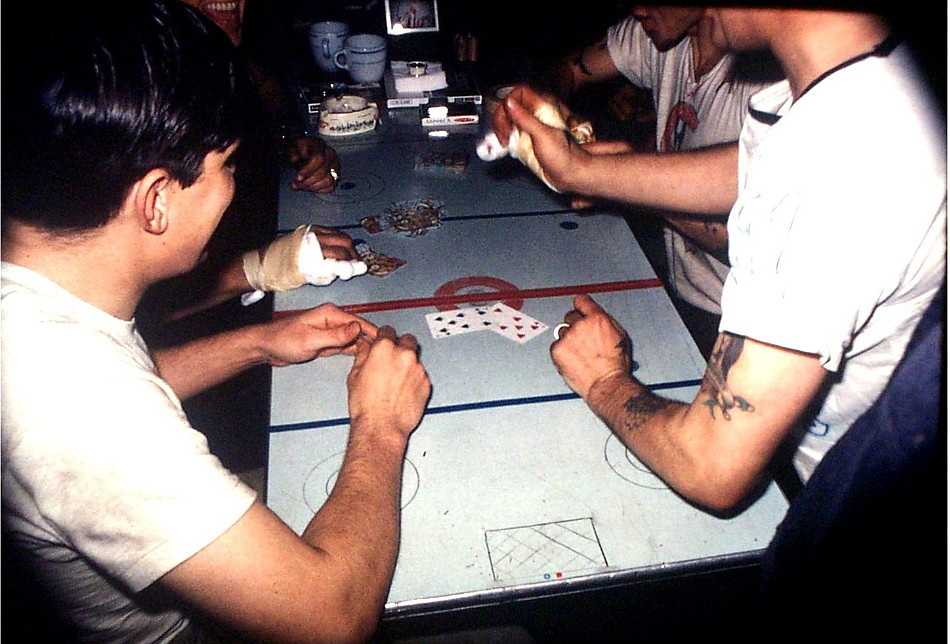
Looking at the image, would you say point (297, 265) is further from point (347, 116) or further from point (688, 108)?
point (688, 108)

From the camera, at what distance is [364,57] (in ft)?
9.66

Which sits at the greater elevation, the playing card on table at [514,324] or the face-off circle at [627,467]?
the playing card on table at [514,324]

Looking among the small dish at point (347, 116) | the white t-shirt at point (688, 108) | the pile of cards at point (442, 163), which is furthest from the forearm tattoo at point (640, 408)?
the small dish at point (347, 116)

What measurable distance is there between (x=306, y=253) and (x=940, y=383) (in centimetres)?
149

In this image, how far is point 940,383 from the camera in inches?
27.7

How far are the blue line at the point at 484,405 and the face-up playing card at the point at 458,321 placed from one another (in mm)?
252

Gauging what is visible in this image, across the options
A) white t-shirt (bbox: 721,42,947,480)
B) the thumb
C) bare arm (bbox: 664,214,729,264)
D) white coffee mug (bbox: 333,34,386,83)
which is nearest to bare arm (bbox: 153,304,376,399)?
the thumb

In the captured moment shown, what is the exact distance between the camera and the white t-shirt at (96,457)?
895mm

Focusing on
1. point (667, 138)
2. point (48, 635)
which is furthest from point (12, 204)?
point (667, 138)

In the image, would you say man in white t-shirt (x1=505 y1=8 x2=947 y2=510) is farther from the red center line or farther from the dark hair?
the dark hair

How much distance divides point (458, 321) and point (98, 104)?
37.1 inches

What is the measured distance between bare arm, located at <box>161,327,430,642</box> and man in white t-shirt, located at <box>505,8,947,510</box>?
502 mm

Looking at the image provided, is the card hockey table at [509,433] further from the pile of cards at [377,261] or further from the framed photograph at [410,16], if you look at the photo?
the framed photograph at [410,16]

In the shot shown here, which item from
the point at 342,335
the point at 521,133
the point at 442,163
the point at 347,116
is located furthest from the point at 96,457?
the point at 347,116
